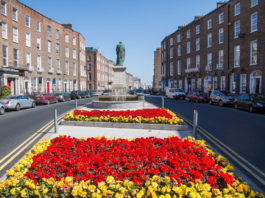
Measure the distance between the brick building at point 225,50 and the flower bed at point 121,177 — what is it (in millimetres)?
A: 26089

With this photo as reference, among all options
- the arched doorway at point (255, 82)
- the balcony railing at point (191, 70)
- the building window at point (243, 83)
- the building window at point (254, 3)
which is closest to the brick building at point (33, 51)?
the balcony railing at point (191, 70)

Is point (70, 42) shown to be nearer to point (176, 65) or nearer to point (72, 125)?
point (176, 65)

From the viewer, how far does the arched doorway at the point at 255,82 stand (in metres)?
26.9

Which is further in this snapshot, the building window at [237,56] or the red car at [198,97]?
the building window at [237,56]

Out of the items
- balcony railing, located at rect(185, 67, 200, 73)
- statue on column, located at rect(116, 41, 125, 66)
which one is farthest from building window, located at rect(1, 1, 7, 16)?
balcony railing, located at rect(185, 67, 200, 73)

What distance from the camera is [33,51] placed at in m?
36.9

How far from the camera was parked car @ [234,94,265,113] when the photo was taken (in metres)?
16.7

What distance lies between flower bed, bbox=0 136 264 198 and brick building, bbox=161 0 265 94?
26089 millimetres

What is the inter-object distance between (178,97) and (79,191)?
32.8 metres

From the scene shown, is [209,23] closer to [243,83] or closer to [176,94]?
[243,83]

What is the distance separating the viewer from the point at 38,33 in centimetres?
3884

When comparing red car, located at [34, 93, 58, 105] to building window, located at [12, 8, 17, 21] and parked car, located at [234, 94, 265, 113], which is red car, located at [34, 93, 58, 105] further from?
parked car, located at [234, 94, 265, 113]

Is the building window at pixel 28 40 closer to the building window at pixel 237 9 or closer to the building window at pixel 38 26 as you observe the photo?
the building window at pixel 38 26

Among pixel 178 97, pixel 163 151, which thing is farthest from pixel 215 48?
pixel 163 151
